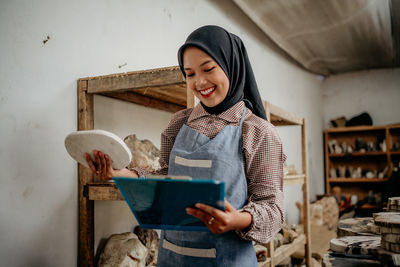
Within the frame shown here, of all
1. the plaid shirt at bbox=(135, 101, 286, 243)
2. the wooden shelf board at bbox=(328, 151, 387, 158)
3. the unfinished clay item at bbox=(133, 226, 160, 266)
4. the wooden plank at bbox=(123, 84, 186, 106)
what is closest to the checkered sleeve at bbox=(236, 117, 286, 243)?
the plaid shirt at bbox=(135, 101, 286, 243)

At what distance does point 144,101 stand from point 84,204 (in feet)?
2.35

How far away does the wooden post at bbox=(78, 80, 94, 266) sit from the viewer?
1696 millimetres

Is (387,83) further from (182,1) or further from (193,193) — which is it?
(193,193)

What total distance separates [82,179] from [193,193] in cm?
105

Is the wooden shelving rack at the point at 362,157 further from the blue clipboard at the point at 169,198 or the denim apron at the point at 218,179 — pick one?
the blue clipboard at the point at 169,198

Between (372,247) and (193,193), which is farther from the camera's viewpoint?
(372,247)

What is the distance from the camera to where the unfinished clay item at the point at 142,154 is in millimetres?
1788

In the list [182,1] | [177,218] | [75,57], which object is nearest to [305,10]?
[182,1]

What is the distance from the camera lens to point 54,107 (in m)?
1.63

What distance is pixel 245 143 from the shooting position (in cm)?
116

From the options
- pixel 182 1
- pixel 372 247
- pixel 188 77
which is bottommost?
pixel 372 247

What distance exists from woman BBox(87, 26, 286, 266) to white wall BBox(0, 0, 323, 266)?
21.2 inches

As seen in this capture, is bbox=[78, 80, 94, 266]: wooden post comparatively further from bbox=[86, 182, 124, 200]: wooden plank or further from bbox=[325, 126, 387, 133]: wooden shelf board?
bbox=[325, 126, 387, 133]: wooden shelf board

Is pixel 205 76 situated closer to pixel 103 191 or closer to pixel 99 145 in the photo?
pixel 99 145
